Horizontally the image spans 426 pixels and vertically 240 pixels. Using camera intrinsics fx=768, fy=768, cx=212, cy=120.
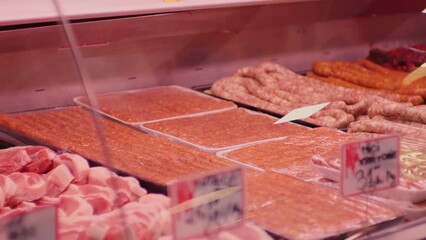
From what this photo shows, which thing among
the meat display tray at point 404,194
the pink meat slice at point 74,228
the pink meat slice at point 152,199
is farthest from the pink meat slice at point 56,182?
the meat display tray at point 404,194

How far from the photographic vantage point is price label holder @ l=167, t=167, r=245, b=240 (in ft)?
6.05

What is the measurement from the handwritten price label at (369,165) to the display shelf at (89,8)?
4.87 ft

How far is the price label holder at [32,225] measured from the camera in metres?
1.70

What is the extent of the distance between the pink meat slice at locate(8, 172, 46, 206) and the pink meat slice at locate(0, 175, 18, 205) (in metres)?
0.01

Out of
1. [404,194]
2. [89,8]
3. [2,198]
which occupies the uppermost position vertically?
[89,8]

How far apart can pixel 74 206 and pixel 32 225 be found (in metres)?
0.64

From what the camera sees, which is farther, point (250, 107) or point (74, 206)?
point (250, 107)

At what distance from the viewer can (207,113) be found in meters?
3.97

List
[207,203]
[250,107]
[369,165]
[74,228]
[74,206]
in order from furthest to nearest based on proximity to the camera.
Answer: [250,107] → [74,206] → [369,165] → [74,228] → [207,203]

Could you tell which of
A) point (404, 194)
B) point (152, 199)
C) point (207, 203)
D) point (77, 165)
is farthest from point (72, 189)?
point (404, 194)

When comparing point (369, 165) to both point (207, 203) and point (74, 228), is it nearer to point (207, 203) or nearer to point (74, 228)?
point (207, 203)

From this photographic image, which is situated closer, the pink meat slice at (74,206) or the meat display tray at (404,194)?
the pink meat slice at (74,206)

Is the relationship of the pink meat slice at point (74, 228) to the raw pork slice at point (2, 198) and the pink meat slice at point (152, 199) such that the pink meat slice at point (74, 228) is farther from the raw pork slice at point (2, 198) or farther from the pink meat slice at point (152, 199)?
the raw pork slice at point (2, 198)

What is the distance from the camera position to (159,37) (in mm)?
4145
